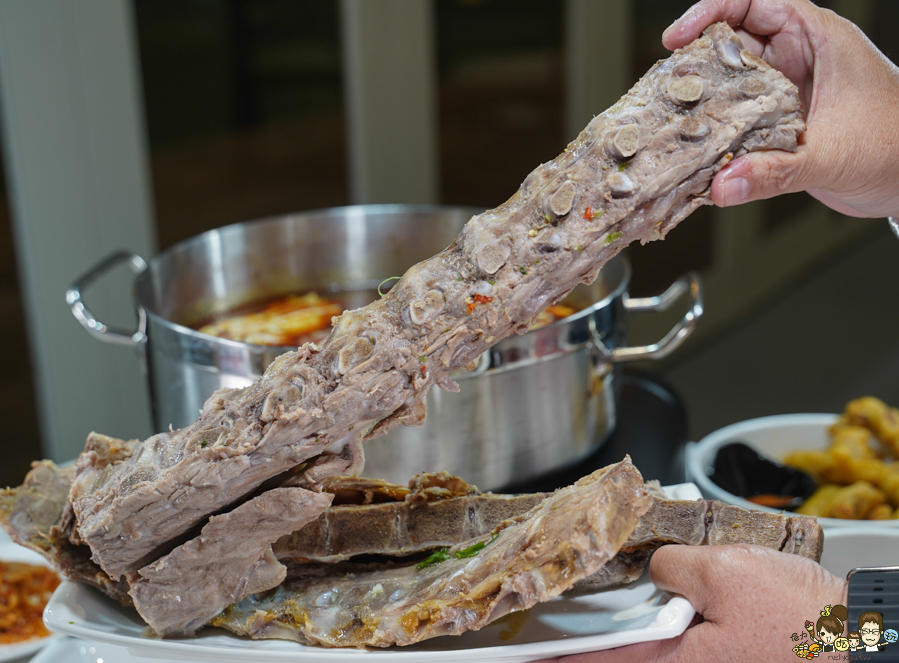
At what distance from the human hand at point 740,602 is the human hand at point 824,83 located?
465 mm

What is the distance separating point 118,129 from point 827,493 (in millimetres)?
2390

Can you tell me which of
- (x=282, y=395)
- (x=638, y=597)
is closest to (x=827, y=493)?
(x=638, y=597)

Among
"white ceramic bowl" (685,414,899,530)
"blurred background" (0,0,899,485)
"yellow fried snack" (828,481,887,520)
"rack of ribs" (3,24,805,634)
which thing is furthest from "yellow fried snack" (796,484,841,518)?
"blurred background" (0,0,899,485)

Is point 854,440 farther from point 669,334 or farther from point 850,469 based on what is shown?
point 669,334

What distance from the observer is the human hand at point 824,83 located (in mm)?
1169

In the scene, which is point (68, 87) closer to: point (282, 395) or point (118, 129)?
point (118, 129)

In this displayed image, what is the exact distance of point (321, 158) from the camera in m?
3.92

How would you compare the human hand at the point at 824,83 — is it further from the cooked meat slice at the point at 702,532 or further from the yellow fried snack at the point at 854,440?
the yellow fried snack at the point at 854,440

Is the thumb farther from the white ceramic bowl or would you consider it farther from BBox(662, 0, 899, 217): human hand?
the white ceramic bowl

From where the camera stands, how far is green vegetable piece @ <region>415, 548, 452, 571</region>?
1243 mm

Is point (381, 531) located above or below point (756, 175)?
below

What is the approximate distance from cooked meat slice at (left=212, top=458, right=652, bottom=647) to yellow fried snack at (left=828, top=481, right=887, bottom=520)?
0.75 metres

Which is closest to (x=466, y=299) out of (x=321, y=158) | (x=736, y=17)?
(x=736, y=17)

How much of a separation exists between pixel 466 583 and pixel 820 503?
94 centimetres
